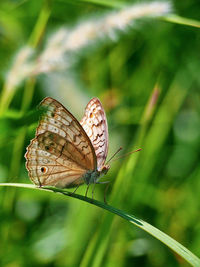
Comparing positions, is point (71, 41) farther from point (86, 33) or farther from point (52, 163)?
point (52, 163)

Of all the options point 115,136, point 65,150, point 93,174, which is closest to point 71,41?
point 65,150

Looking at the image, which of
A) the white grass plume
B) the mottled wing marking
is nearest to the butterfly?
the mottled wing marking

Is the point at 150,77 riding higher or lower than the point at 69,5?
lower

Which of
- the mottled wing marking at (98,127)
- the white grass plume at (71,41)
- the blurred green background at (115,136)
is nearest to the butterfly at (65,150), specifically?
the mottled wing marking at (98,127)

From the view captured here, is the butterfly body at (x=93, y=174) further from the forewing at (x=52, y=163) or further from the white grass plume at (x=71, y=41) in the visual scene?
the white grass plume at (x=71, y=41)

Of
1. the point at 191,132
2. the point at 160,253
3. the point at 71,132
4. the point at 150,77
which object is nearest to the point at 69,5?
the point at 150,77

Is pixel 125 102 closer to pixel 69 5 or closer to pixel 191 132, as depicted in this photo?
pixel 191 132

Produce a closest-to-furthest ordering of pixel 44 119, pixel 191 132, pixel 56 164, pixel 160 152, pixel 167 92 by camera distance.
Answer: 1. pixel 44 119
2. pixel 56 164
3. pixel 160 152
4. pixel 167 92
5. pixel 191 132
